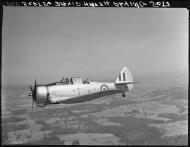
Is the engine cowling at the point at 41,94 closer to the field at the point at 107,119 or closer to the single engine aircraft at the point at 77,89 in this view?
the single engine aircraft at the point at 77,89

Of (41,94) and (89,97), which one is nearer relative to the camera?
(41,94)

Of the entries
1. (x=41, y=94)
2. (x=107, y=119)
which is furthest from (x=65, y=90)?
(x=107, y=119)

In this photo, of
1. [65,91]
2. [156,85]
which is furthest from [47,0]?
[156,85]

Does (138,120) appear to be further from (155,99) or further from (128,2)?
(128,2)

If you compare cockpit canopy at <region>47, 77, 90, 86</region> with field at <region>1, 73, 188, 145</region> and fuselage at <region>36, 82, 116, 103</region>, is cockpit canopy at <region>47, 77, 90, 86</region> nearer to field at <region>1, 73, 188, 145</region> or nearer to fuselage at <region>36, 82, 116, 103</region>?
fuselage at <region>36, 82, 116, 103</region>

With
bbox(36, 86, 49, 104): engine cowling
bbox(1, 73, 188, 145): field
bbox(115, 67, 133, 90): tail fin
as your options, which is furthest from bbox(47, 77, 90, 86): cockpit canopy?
bbox(115, 67, 133, 90): tail fin

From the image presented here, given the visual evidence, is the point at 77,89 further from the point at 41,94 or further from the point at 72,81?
the point at 41,94
